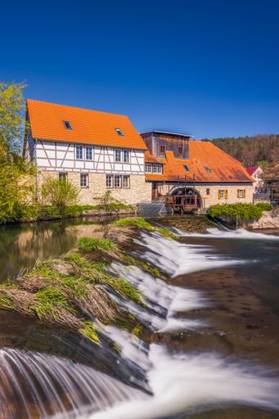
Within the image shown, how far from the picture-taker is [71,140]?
90.1 ft

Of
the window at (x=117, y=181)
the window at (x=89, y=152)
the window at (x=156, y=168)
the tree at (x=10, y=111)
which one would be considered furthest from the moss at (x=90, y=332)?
the window at (x=156, y=168)

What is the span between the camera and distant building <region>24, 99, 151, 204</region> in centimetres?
2670

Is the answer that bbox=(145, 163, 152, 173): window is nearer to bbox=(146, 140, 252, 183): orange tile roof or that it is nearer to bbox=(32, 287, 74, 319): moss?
bbox=(146, 140, 252, 183): orange tile roof

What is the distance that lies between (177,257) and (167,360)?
7.99 metres

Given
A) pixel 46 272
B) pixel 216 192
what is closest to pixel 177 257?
pixel 46 272

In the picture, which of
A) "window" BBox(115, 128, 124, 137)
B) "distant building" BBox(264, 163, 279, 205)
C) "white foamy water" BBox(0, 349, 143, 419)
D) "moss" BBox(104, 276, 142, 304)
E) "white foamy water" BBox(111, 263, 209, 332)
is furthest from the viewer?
"distant building" BBox(264, 163, 279, 205)

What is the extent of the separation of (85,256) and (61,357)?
4942 millimetres

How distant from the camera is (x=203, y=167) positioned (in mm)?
35156

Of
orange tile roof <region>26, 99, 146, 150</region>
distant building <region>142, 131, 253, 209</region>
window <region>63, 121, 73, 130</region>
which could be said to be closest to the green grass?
distant building <region>142, 131, 253, 209</region>

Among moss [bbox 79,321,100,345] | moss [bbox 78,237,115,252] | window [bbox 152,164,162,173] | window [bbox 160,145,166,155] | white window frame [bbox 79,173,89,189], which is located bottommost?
moss [bbox 79,321,100,345]

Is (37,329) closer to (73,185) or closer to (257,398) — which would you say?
(257,398)

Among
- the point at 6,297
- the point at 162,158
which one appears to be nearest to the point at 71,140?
the point at 162,158

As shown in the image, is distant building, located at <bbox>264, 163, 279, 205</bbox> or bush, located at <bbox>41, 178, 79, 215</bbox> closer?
bush, located at <bbox>41, 178, 79, 215</bbox>

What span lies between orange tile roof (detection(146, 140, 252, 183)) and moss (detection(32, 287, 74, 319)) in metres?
25.9
